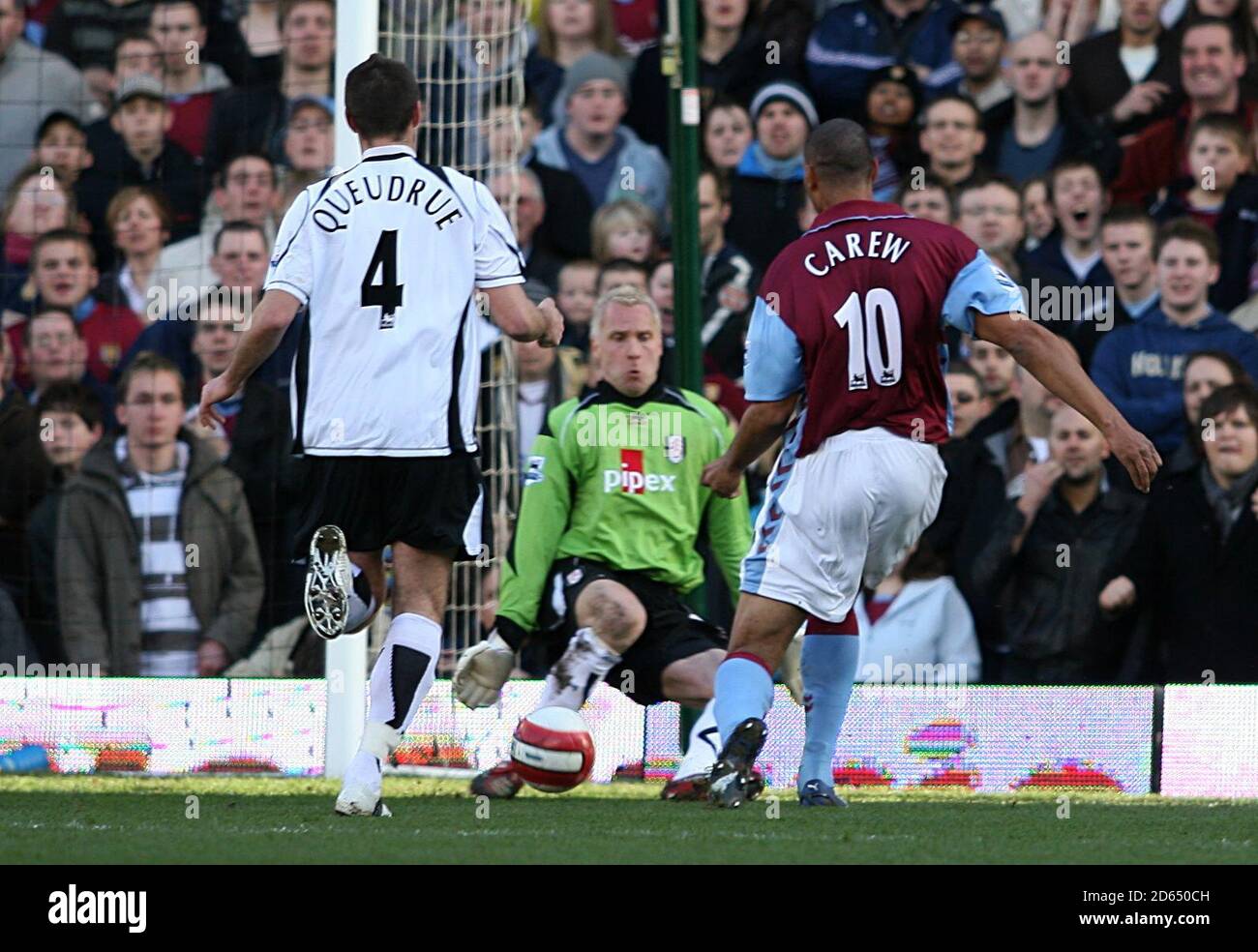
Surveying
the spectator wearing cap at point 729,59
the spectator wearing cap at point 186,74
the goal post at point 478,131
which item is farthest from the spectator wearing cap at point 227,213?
the spectator wearing cap at point 729,59

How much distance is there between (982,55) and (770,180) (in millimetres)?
1236

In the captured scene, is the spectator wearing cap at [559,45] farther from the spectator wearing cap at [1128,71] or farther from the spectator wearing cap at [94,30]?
the spectator wearing cap at [1128,71]

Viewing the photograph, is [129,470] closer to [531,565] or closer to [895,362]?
[531,565]

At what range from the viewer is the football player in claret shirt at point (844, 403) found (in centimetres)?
620

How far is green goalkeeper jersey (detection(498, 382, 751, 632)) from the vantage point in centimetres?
764

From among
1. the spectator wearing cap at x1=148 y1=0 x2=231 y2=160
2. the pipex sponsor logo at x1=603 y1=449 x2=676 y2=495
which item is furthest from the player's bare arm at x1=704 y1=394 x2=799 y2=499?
the spectator wearing cap at x1=148 y1=0 x2=231 y2=160

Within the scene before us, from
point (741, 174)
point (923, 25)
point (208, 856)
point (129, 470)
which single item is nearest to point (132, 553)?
point (129, 470)

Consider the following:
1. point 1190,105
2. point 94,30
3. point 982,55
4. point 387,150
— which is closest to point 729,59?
point 982,55

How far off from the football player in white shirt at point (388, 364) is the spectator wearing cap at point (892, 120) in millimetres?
5019

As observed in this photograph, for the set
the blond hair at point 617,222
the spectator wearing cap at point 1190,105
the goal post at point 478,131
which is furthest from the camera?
the blond hair at point 617,222

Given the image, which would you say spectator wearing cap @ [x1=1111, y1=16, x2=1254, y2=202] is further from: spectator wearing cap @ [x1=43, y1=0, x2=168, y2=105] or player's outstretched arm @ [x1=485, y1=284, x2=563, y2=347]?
spectator wearing cap @ [x1=43, y1=0, x2=168, y2=105]

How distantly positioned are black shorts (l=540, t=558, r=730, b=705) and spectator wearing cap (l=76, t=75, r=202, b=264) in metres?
4.74

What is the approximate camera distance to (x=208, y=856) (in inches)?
191

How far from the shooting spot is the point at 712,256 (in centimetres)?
1066
